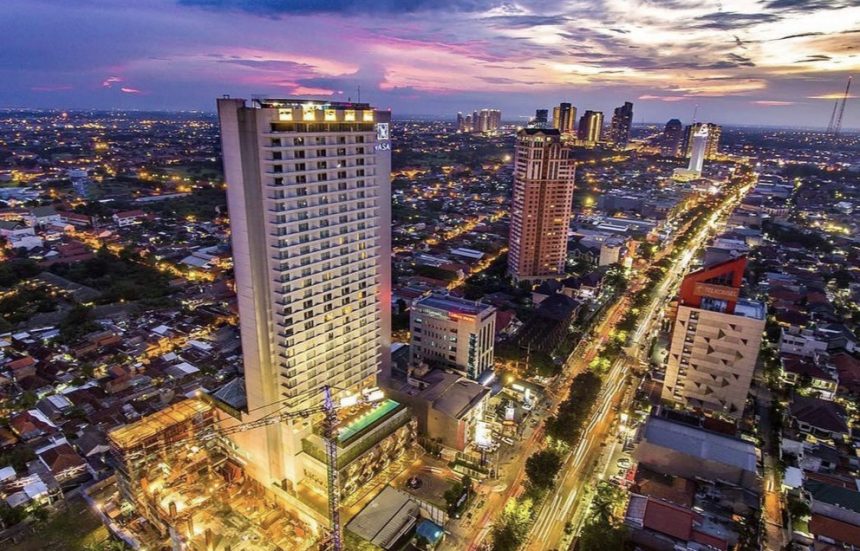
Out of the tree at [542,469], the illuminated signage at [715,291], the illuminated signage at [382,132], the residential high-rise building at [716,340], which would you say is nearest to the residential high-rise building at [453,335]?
the tree at [542,469]

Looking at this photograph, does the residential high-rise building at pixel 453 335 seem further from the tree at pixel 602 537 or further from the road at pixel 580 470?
the tree at pixel 602 537

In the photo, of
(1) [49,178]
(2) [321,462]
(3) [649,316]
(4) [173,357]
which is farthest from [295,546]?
(1) [49,178]

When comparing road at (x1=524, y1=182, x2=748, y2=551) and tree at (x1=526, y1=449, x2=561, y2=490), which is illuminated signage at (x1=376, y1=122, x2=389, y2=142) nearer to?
tree at (x1=526, y1=449, x2=561, y2=490)

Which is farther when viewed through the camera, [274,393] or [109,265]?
[109,265]

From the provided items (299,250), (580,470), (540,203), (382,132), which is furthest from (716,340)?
(540,203)

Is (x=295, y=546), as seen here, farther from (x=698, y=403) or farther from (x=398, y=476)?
(x=698, y=403)

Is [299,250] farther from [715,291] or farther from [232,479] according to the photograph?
[715,291]
